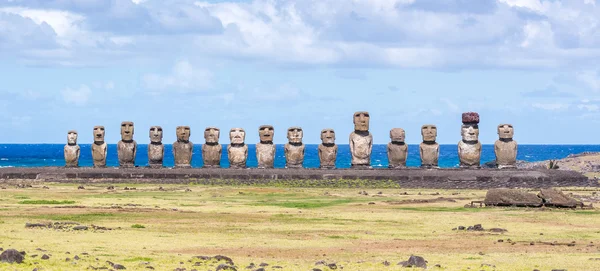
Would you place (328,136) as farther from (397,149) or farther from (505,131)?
(505,131)

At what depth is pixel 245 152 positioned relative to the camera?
4231cm

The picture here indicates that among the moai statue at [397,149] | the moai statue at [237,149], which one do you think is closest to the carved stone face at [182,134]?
the moai statue at [237,149]

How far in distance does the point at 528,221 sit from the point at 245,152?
19682 millimetres

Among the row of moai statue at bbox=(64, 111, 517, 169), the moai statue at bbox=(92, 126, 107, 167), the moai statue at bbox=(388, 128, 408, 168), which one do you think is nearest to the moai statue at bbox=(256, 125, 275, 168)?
the row of moai statue at bbox=(64, 111, 517, 169)

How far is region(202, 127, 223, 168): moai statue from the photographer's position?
1670 inches

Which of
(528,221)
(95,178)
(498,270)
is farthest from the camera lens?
(95,178)

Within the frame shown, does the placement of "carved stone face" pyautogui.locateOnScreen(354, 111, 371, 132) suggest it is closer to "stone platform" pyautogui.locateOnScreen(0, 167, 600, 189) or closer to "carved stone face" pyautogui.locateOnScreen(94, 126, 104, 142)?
"stone platform" pyautogui.locateOnScreen(0, 167, 600, 189)

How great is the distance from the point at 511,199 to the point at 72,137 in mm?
21648

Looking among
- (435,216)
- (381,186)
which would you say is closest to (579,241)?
(435,216)

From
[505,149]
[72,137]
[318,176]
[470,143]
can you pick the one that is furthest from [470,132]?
[72,137]

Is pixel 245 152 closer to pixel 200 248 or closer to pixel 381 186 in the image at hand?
pixel 381 186

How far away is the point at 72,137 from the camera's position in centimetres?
4375

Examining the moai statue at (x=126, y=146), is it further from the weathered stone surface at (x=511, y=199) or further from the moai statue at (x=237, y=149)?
the weathered stone surface at (x=511, y=199)

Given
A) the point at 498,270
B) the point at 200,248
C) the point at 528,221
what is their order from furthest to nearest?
the point at 528,221
the point at 200,248
the point at 498,270
